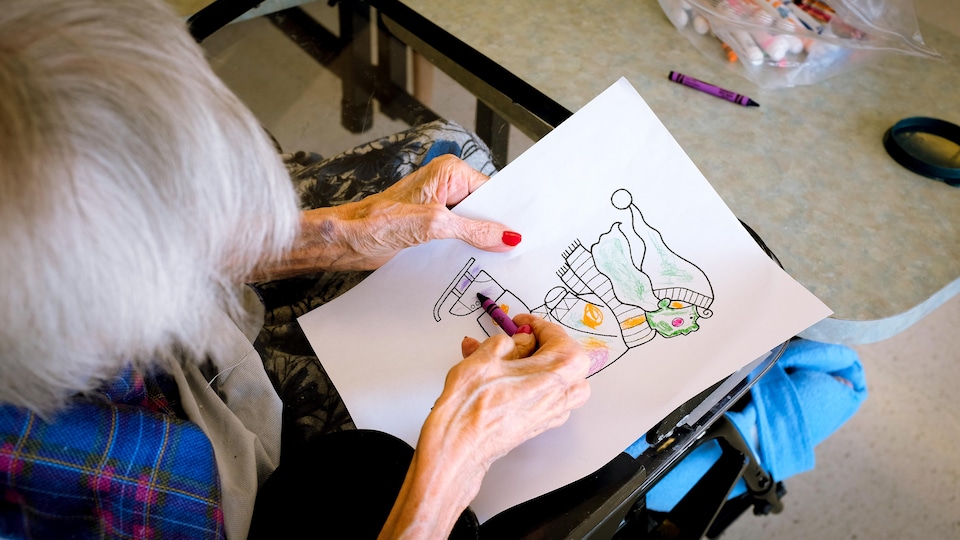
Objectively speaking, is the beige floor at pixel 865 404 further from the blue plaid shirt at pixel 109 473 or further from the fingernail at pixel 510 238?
the blue plaid shirt at pixel 109 473

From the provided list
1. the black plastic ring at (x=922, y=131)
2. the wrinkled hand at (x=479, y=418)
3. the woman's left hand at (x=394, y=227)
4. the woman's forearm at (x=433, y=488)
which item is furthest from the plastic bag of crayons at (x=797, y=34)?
the woman's forearm at (x=433, y=488)

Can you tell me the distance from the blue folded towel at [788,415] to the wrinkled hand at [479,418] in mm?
343

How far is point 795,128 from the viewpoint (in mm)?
911

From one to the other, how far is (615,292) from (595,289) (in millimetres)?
22

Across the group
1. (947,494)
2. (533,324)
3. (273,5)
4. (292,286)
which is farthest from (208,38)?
(947,494)

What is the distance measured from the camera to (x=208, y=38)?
1038 millimetres

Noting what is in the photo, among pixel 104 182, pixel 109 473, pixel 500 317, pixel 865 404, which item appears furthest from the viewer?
pixel 865 404

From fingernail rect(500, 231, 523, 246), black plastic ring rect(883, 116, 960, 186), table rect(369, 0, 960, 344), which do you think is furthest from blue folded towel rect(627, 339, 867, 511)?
fingernail rect(500, 231, 523, 246)

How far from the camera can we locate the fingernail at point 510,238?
73cm

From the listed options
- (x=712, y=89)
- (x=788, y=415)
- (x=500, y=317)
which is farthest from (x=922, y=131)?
(x=500, y=317)

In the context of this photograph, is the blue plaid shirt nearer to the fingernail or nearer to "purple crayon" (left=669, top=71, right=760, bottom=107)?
the fingernail

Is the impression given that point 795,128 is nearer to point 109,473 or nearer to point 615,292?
point 615,292

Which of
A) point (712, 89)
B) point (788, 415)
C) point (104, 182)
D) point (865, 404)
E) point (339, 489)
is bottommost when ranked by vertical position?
point (865, 404)

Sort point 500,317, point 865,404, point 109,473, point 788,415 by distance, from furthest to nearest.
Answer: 1. point 865,404
2. point 788,415
3. point 500,317
4. point 109,473
